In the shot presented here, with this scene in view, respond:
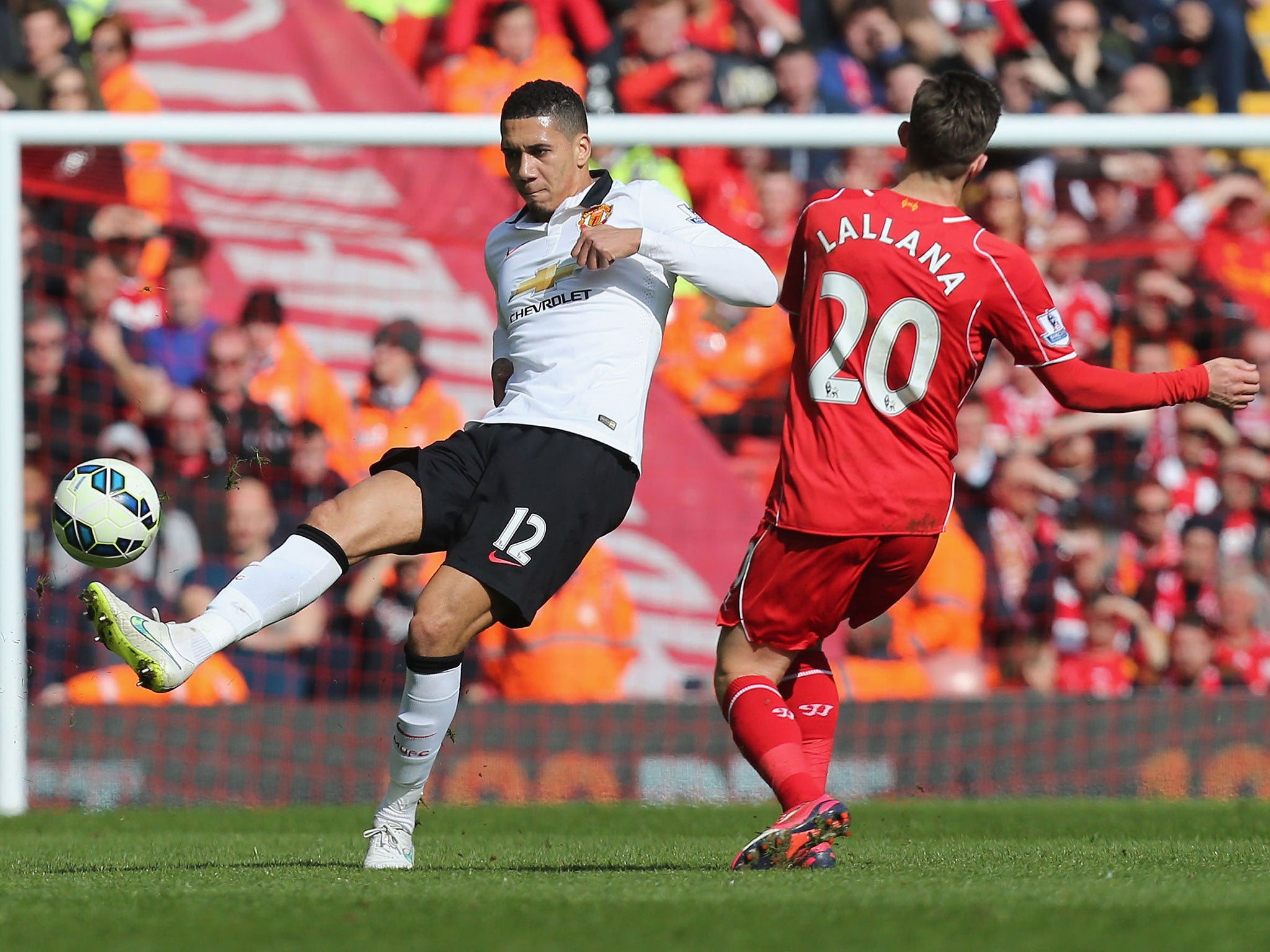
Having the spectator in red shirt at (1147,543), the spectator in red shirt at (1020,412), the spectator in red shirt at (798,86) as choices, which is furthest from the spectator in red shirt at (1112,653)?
the spectator in red shirt at (798,86)

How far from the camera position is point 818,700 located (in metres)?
4.88

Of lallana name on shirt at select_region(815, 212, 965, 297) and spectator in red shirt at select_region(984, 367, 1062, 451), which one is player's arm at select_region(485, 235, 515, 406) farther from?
spectator in red shirt at select_region(984, 367, 1062, 451)

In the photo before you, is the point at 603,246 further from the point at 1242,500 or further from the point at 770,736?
the point at 1242,500

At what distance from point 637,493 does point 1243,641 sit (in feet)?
11.3

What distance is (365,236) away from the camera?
9.96 meters

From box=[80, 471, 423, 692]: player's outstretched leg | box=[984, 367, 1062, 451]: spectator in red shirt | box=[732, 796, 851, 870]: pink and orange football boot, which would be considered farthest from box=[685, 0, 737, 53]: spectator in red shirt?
box=[732, 796, 851, 870]: pink and orange football boot

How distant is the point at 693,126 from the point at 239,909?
17.1 feet

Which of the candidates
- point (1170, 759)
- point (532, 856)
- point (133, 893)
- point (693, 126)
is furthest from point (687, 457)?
point (133, 893)

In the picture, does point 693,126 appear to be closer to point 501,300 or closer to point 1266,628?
point 501,300

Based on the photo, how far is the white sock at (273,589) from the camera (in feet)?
14.4

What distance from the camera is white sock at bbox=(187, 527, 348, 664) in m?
4.39

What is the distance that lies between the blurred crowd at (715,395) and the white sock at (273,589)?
392 centimetres

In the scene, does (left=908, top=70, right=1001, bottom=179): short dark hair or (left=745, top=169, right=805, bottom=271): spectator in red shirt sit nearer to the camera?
(left=908, top=70, right=1001, bottom=179): short dark hair

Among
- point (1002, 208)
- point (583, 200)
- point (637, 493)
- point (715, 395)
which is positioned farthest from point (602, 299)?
point (1002, 208)
